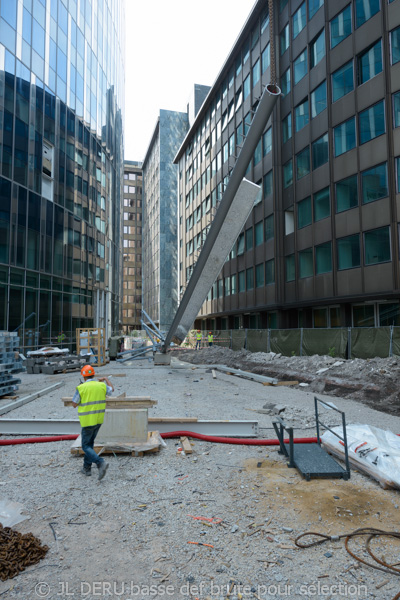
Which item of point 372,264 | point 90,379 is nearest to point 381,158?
point 372,264

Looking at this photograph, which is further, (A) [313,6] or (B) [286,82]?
(B) [286,82]

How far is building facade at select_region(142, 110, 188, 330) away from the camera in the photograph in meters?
73.2

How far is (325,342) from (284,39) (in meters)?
24.7

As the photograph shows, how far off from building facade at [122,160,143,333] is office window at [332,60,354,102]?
77.5 meters

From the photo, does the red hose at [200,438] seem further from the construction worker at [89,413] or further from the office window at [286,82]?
the office window at [286,82]

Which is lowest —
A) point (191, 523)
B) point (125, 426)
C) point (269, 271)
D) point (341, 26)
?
point (191, 523)

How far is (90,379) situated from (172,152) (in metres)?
76.0

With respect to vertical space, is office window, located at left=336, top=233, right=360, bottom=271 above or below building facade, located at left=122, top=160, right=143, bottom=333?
below

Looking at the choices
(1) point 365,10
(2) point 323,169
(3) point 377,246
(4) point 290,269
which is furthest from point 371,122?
(4) point 290,269

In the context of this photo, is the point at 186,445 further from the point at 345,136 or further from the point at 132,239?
the point at 132,239

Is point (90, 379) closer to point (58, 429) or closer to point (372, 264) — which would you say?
point (58, 429)

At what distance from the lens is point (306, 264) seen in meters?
26.3

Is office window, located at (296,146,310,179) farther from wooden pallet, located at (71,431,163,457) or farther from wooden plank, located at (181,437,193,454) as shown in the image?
wooden pallet, located at (71,431,163,457)

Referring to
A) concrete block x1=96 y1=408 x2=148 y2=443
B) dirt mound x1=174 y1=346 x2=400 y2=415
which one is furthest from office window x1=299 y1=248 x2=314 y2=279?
concrete block x1=96 y1=408 x2=148 y2=443
